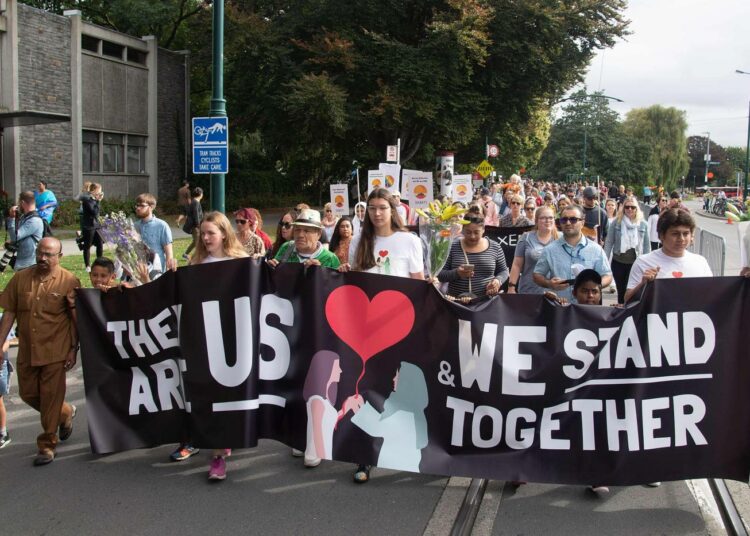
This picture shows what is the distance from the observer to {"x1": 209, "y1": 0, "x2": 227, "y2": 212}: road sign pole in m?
10.5

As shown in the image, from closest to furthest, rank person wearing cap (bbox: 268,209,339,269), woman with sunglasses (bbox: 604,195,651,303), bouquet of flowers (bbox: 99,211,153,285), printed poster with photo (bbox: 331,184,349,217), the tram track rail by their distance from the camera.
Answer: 1. the tram track rail
2. person wearing cap (bbox: 268,209,339,269)
3. bouquet of flowers (bbox: 99,211,153,285)
4. woman with sunglasses (bbox: 604,195,651,303)
5. printed poster with photo (bbox: 331,184,349,217)

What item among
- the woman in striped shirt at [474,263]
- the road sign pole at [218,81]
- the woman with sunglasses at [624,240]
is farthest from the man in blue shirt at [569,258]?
the road sign pole at [218,81]

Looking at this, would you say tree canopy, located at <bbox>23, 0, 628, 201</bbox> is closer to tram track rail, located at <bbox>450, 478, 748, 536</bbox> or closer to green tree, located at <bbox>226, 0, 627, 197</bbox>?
green tree, located at <bbox>226, 0, 627, 197</bbox>

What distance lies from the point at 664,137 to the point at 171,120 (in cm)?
8022

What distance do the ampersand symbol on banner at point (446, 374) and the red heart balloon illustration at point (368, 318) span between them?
314 millimetres

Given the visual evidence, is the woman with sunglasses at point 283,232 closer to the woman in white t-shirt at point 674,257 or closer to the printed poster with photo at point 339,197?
the woman in white t-shirt at point 674,257

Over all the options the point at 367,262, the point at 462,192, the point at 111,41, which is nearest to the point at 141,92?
the point at 111,41

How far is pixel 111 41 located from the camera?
99.9 feet

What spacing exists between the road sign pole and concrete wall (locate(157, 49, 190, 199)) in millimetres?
23852

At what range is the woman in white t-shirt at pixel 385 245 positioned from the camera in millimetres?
5438

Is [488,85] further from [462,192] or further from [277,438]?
[277,438]

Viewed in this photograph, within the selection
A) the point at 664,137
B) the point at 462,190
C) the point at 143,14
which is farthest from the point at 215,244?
the point at 664,137

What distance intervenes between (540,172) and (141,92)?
7472cm

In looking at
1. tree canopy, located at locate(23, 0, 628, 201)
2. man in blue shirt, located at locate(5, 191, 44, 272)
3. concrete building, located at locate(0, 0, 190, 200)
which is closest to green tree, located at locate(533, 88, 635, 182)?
tree canopy, located at locate(23, 0, 628, 201)
